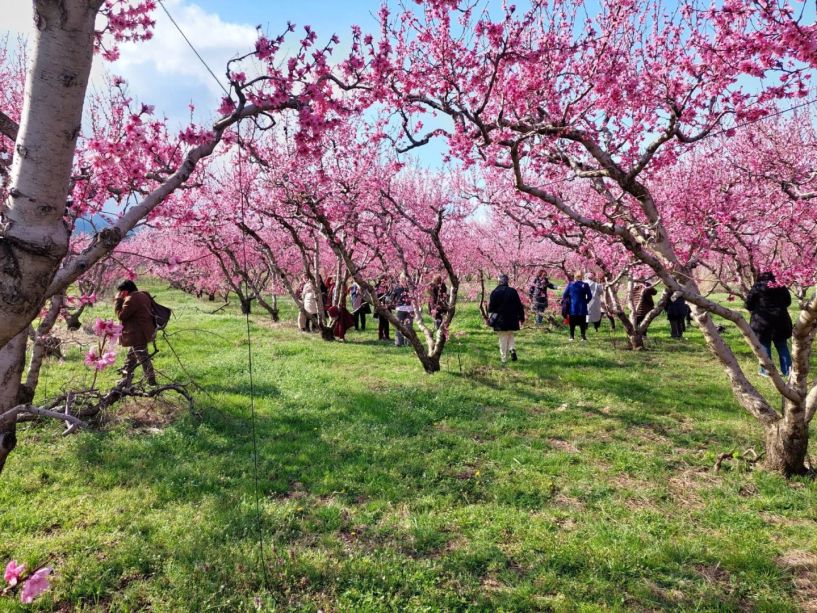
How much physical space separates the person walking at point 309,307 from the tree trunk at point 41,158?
463 inches

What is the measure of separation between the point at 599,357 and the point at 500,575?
776 cm

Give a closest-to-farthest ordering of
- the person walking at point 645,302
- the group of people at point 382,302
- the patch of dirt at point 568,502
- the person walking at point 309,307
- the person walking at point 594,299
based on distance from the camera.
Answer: the patch of dirt at point 568,502 → the group of people at point 382,302 → the person walking at point 645,302 → the person walking at point 594,299 → the person walking at point 309,307

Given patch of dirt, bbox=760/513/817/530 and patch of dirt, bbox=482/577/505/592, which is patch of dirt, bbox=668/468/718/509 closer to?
patch of dirt, bbox=760/513/817/530

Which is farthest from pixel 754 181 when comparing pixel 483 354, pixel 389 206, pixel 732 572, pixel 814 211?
pixel 732 572

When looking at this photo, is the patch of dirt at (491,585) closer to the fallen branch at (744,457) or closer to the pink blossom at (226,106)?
the fallen branch at (744,457)

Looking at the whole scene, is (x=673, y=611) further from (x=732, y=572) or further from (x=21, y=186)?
(x=21, y=186)

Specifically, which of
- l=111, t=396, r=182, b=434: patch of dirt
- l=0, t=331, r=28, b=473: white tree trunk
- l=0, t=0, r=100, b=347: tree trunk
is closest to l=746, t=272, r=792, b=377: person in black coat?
l=111, t=396, r=182, b=434: patch of dirt

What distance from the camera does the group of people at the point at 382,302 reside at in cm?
1096

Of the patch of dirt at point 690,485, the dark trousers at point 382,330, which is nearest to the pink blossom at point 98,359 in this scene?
the patch of dirt at point 690,485

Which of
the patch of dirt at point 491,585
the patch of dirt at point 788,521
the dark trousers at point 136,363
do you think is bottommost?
the patch of dirt at point 491,585

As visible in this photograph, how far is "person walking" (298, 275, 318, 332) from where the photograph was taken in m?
13.8

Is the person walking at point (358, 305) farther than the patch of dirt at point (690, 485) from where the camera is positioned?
Yes

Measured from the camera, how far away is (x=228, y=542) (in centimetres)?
363

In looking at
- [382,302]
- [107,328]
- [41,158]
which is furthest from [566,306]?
[41,158]
